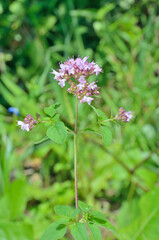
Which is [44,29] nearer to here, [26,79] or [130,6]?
[26,79]

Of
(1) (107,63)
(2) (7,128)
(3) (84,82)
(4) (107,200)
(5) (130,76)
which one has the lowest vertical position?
(4) (107,200)

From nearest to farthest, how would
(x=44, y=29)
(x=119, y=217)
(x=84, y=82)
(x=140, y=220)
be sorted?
(x=84, y=82), (x=140, y=220), (x=119, y=217), (x=44, y=29)

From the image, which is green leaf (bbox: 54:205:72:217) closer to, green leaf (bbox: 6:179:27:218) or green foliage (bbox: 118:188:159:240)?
green foliage (bbox: 118:188:159:240)

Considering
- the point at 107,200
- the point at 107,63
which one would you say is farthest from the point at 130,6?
the point at 107,200

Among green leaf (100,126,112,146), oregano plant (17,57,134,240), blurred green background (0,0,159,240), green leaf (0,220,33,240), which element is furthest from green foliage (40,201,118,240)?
green leaf (0,220,33,240)

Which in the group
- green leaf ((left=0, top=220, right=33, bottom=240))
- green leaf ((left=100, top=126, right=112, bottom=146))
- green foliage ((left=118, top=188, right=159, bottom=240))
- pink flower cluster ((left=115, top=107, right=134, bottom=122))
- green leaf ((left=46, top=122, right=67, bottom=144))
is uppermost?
pink flower cluster ((left=115, top=107, right=134, bottom=122))

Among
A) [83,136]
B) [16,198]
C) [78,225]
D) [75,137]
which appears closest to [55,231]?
[78,225]
